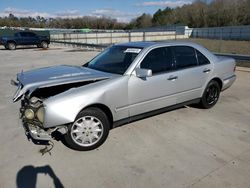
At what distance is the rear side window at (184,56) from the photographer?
15.6ft

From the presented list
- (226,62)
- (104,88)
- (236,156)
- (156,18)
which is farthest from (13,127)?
(156,18)

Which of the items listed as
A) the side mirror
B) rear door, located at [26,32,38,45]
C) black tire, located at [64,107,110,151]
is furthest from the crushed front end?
rear door, located at [26,32,38,45]

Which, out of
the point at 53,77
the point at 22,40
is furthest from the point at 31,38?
the point at 53,77

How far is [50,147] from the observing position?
3.86 m

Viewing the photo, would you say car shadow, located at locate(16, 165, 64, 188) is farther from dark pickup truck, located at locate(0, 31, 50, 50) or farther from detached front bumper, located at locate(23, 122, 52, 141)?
dark pickup truck, located at locate(0, 31, 50, 50)

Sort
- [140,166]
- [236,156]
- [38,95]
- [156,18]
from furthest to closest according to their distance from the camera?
1. [156,18]
2. [38,95]
3. [236,156]
4. [140,166]

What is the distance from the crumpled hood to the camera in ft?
11.7

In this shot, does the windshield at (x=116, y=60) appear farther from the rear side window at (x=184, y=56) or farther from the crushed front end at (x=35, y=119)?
the crushed front end at (x=35, y=119)

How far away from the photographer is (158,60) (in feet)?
14.8

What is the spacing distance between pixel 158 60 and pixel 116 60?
793 mm

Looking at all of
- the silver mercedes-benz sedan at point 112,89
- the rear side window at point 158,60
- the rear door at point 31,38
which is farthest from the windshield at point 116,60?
the rear door at point 31,38

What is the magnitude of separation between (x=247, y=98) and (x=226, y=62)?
1.40m

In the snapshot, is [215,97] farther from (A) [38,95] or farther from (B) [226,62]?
(A) [38,95]

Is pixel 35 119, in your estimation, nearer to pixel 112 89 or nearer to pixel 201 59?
pixel 112 89
